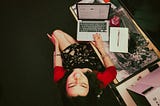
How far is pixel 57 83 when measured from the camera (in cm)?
220

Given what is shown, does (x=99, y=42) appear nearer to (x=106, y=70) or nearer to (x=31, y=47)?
(x=106, y=70)

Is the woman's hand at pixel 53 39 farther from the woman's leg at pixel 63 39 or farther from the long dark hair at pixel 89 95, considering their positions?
the long dark hair at pixel 89 95

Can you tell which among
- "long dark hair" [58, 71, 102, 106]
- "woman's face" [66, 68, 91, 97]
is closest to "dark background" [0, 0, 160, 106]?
"long dark hair" [58, 71, 102, 106]

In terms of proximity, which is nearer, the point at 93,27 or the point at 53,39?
the point at 93,27

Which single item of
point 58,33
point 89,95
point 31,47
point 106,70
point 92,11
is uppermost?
point 92,11

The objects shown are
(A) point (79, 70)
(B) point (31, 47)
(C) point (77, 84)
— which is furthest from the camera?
(B) point (31, 47)

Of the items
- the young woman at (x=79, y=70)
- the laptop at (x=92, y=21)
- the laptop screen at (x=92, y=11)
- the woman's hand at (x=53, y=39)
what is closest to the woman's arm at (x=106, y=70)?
the young woman at (x=79, y=70)

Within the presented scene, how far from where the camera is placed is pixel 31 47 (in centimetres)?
243

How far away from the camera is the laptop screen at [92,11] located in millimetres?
2076

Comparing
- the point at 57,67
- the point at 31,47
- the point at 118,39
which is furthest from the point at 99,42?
the point at 31,47

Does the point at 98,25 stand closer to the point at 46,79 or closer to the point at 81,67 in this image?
the point at 81,67

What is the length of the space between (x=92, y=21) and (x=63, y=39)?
28cm

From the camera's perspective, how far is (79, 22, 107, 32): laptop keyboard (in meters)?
2.15

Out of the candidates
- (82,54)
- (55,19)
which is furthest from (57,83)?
(55,19)
